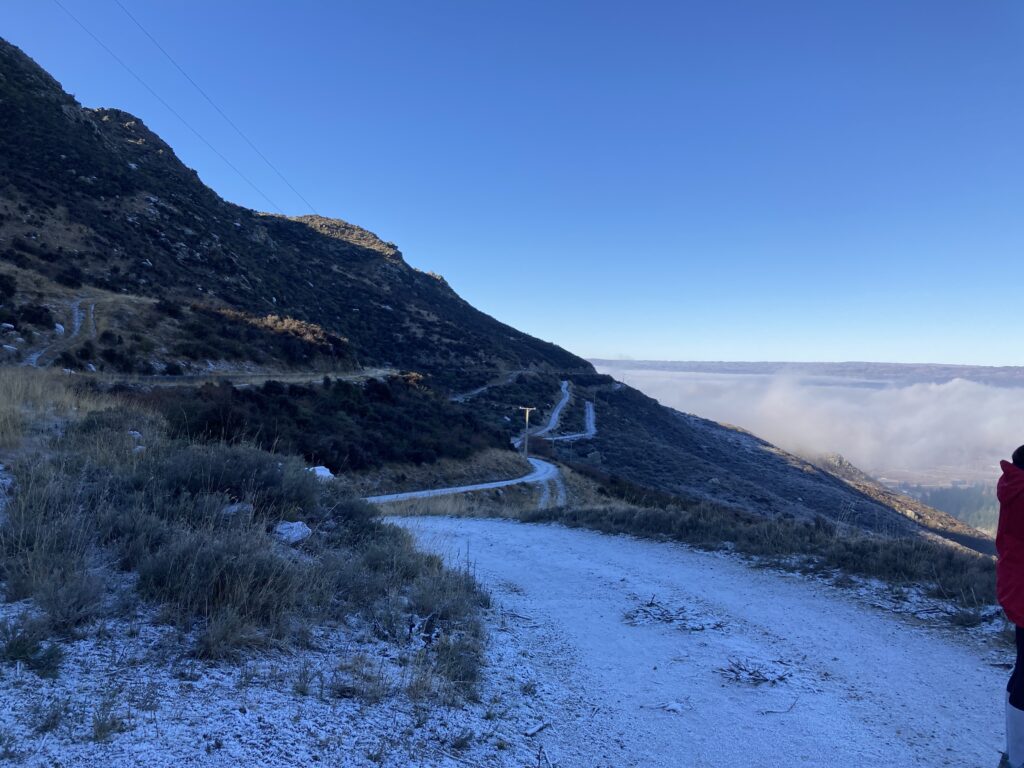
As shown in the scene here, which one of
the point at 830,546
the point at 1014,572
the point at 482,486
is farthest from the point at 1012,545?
the point at 482,486

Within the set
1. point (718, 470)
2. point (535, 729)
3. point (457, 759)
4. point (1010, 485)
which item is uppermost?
point (1010, 485)

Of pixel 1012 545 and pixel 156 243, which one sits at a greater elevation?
pixel 156 243

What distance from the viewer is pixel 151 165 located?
184 feet

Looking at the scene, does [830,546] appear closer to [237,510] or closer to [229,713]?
[237,510]

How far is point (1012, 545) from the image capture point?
3.10 meters

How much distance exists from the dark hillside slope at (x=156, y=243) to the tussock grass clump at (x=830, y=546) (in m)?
30.7

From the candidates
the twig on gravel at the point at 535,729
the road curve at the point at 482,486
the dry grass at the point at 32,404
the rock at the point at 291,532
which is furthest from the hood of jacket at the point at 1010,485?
the road curve at the point at 482,486

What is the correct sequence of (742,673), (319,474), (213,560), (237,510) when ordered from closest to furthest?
1. (213,560)
2. (742,673)
3. (237,510)
4. (319,474)

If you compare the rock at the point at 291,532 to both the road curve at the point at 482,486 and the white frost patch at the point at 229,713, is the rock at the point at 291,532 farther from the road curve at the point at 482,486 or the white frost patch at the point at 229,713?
the road curve at the point at 482,486

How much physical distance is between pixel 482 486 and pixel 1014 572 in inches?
937

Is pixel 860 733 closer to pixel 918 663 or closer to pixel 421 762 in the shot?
pixel 918 663

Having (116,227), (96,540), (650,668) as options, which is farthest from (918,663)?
(116,227)

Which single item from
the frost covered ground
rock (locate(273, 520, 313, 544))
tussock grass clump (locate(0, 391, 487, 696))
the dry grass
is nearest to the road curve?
the dry grass

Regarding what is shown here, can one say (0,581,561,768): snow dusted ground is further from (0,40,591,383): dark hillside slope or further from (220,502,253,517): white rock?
(0,40,591,383): dark hillside slope
